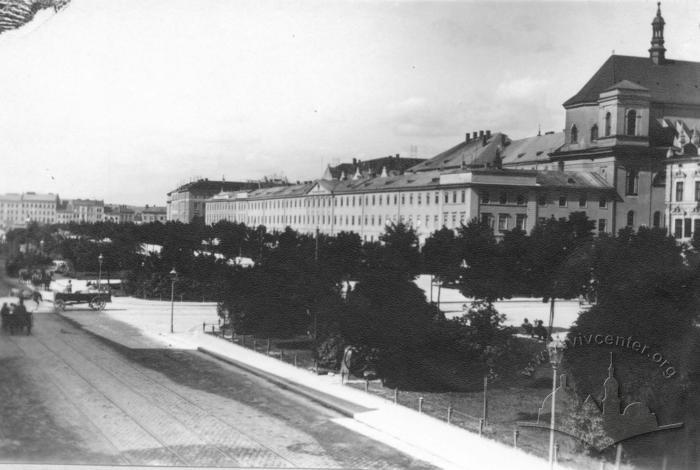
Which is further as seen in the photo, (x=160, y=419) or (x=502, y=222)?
(x=502, y=222)

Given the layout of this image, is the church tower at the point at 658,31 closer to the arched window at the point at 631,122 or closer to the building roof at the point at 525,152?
the arched window at the point at 631,122

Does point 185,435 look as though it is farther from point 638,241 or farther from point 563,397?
point 638,241

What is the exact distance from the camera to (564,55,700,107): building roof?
17.3m

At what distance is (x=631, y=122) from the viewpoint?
89.1ft

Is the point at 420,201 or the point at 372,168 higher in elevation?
the point at 372,168

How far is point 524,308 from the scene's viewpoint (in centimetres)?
3747

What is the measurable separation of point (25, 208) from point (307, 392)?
891 centimetres

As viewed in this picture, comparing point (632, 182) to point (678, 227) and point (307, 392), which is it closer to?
point (678, 227)

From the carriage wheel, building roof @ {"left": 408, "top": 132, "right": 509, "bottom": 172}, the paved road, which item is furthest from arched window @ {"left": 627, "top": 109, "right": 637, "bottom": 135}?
the carriage wheel

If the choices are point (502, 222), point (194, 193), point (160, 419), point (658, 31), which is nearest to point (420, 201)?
point (502, 222)

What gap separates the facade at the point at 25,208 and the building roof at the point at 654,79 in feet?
45.4

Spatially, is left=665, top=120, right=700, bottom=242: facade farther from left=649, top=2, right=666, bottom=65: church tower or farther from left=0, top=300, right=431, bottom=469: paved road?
left=0, top=300, right=431, bottom=469: paved road

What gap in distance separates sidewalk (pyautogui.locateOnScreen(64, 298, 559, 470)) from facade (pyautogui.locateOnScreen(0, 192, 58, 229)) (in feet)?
24.6

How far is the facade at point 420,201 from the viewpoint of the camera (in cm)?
3256
